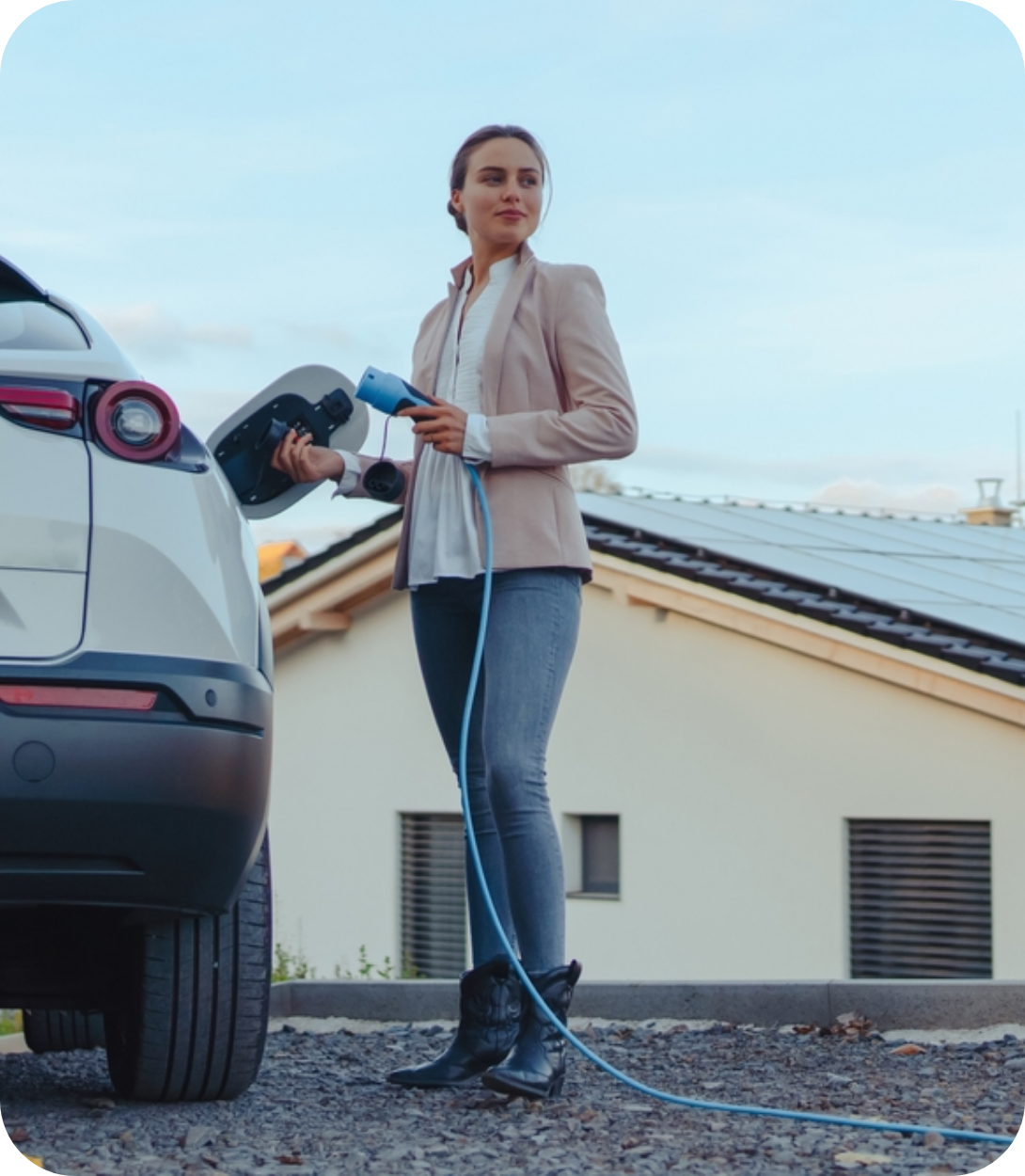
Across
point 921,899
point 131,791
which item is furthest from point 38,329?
point 921,899

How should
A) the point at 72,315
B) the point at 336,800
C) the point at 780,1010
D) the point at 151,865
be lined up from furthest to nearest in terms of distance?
the point at 336,800, the point at 780,1010, the point at 72,315, the point at 151,865

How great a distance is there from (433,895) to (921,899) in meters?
5.02

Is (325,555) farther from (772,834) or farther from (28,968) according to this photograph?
(28,968)

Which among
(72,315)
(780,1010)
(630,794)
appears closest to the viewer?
(72,315)

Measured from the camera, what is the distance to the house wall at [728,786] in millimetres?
12328

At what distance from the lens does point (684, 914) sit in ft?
44.4

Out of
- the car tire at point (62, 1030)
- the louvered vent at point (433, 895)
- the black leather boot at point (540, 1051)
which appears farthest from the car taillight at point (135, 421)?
the louvered vent at point (433, 895)

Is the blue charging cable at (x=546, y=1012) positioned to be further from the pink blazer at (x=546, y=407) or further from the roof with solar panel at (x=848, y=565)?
the roof with solar panel at (x=848, y=565)

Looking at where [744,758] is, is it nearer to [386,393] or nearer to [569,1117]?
[386,393]

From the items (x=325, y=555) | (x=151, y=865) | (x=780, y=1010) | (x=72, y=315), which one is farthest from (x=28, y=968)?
(x=325, y=555)

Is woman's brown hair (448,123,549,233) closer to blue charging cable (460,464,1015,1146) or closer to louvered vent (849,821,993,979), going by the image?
blue charging cable (460,464,1015,1146)

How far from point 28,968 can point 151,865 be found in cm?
77

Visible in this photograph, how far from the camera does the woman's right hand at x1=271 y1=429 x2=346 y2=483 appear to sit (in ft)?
13.3

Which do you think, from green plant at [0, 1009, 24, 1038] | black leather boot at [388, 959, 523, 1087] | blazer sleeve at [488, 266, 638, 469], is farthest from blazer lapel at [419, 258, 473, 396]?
green plant at [0, 1009, 24, 1038]
